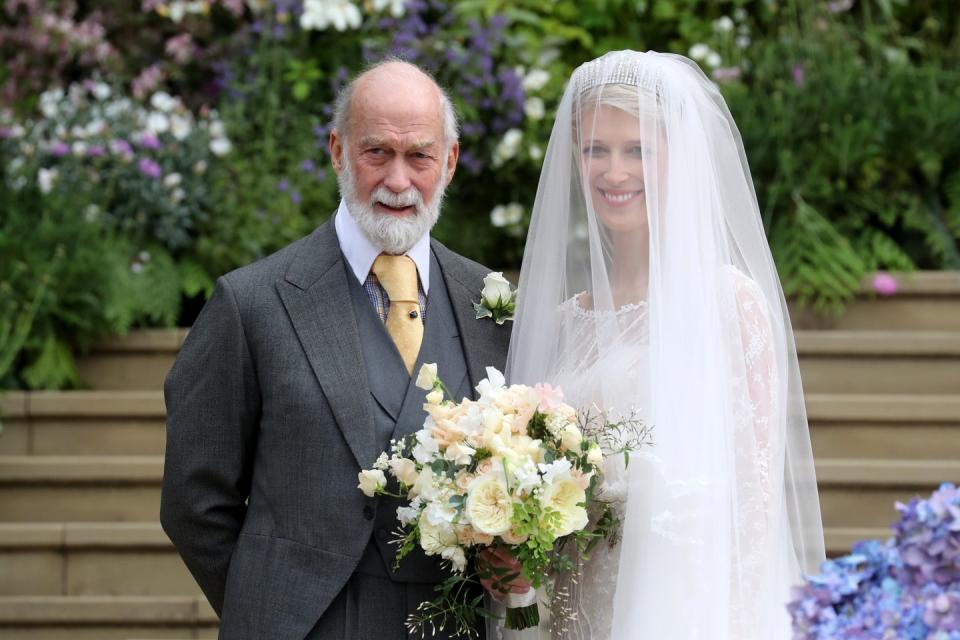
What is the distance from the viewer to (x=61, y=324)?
5645 millimetres

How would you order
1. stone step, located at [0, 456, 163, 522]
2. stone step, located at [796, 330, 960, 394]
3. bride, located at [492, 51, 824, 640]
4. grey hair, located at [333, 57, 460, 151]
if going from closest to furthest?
bride, located at [492, 51, 824, 640], grey hair, located at [333, 57, 460, 151], stone step, located at [0, 456, 163, 522], stone step, located at [796, 330, 960, 394]

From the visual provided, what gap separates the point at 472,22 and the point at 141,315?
230 cm

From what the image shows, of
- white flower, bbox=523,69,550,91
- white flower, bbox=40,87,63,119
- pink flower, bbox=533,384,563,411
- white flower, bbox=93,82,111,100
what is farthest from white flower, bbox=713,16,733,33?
pink flower, bbox=533,384,563,411

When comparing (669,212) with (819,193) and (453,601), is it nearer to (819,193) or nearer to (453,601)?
(453,601)

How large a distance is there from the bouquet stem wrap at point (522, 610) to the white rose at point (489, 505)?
310mm

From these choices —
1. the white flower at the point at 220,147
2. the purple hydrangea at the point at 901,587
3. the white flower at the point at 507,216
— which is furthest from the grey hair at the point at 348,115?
the white flower at the point at 220,147

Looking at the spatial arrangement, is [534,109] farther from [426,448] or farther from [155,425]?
[426,448]

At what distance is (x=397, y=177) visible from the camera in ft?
10.3

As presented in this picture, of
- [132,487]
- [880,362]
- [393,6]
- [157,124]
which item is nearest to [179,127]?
[157,124]

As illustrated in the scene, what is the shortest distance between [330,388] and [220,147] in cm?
358

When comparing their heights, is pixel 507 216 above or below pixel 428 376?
below

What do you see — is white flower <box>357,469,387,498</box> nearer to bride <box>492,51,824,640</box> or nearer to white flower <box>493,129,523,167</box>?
bride <box>492,51,824,640</box>

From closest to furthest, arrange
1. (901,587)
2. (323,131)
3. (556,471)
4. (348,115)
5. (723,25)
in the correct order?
1. (901,587)
2. (556,471)
3. (348,115)
4. (323,131)
5. (723,25)

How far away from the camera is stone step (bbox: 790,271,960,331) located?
5.94 m
